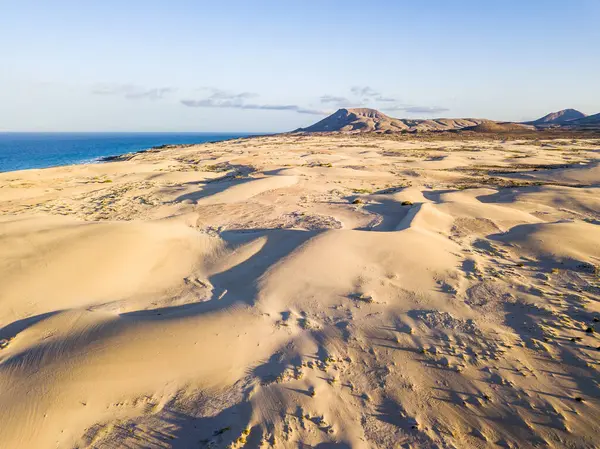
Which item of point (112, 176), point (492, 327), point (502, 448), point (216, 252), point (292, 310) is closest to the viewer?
point (502, 448)

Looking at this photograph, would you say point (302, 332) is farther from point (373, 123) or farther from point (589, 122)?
point (589, 122)

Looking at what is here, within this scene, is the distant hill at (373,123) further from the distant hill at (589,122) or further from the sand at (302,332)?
the sand at (302,332)

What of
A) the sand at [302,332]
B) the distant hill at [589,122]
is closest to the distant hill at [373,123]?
the distant hill at [589,122]

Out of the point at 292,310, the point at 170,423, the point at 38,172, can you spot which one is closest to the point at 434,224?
the point at 292,310

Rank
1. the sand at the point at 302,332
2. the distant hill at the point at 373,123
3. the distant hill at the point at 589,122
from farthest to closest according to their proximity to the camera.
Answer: the distant hill at the point at 373,123 → the distant hill at the point at 589,122 → the sand at the point at 302,332

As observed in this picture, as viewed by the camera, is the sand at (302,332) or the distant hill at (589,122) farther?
the distant hill at (589,122)

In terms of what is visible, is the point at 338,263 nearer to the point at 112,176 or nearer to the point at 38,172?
the point at 112,176
